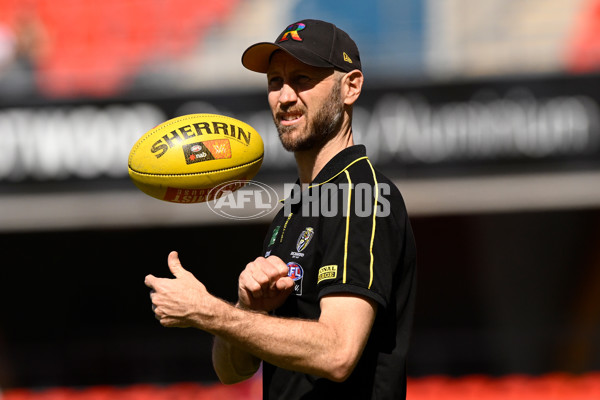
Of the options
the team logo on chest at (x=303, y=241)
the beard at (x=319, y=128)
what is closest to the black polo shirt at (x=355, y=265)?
the team logo on chest at (x=303, y=241)

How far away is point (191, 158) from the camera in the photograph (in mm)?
2705

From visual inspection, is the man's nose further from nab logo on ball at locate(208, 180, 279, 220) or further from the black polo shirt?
nab logo on ball at locate(208, 180, 279, 220)

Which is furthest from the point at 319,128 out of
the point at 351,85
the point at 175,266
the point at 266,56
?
the point at 175,266

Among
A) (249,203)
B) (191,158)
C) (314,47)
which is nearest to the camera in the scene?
(314,47)

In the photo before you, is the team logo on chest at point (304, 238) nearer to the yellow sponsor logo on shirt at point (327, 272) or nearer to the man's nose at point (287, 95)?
the yellow sponsor logo on shirt at point (327, 272)

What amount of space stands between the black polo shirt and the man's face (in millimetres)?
127

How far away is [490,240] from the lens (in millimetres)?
10195

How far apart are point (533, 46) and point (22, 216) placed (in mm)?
5374

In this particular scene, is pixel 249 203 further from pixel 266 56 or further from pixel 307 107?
pixel 307 107

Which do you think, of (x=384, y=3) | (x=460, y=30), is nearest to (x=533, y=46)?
(x=460, y=30)

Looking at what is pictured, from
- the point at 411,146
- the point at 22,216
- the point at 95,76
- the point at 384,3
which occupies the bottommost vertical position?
the point at 22,216

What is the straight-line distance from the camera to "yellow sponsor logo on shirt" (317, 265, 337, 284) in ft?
6.95

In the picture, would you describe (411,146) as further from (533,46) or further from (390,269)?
(390,269)

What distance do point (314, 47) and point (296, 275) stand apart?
28.0 inches
